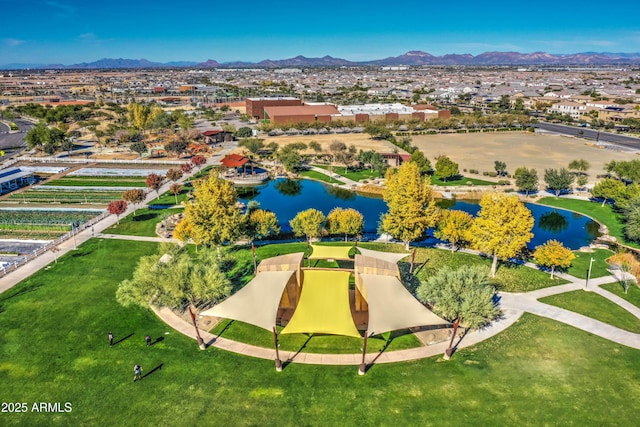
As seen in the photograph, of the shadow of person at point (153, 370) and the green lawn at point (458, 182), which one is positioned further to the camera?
the green lawn at point (458, 182)

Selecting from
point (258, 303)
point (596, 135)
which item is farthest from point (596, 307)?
point (596, 135)

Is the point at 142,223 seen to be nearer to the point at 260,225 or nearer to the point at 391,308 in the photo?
the point at 260,225

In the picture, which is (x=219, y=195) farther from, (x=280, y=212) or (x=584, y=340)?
(x=584, y=340)

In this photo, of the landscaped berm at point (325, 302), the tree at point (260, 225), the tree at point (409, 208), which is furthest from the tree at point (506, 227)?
the tree at point (260, 225)

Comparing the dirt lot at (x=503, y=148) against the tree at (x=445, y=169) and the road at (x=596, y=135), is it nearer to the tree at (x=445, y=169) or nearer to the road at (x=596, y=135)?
the road at (x=596, y=135)

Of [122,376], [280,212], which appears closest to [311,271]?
[122,376]

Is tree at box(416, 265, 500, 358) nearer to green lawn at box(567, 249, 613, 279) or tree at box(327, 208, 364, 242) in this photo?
green lawn at box(567, 249, 613, 279)
